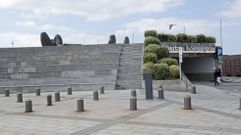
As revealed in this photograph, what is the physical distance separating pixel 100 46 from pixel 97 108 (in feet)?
59.8

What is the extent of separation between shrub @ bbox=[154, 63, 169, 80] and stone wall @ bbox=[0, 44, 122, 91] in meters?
3.34

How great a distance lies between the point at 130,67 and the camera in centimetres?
3020

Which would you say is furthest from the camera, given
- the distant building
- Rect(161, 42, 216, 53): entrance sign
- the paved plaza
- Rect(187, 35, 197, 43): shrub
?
the distant building

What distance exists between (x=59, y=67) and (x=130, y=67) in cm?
589

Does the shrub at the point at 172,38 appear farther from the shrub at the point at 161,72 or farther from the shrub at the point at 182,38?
the shrub at the point at 161,72

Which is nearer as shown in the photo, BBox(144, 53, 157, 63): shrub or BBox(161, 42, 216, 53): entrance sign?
BBox(144, 53, 157, 63): shrub

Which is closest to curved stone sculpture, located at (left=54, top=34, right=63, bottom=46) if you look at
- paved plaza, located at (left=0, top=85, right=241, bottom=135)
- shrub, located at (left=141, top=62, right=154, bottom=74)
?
shrub, located at (left=141, top=62, right=154, bottom=74)

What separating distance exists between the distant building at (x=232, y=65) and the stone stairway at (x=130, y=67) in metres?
25.6

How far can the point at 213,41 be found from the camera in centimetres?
3847

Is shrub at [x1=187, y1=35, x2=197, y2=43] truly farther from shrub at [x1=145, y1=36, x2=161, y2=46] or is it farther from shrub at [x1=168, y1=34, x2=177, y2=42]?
shrub at [x1=145, y1=36, x2=161, y2=46]

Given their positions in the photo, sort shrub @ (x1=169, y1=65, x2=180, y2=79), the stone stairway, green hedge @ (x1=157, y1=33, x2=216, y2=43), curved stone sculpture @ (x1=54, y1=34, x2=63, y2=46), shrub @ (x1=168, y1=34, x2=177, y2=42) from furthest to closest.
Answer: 1. curved stone sculpture @ (x1=54, y1=34, x2=63, y2=46)
2. shrub @ (x1=168, y1=34, x2=177, y2=42)
3. green hedge @ (x1=157, y1=33, x2=216, y2=43)
4. the stone stairway
5. shrub @ (x1=169, y1=65, x2=180, y2=79)

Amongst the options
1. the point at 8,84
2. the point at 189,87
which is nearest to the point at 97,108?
the point at 189,87

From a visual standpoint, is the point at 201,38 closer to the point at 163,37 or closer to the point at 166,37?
the point at 166,37

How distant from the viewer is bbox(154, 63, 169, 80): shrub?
26016 mm
